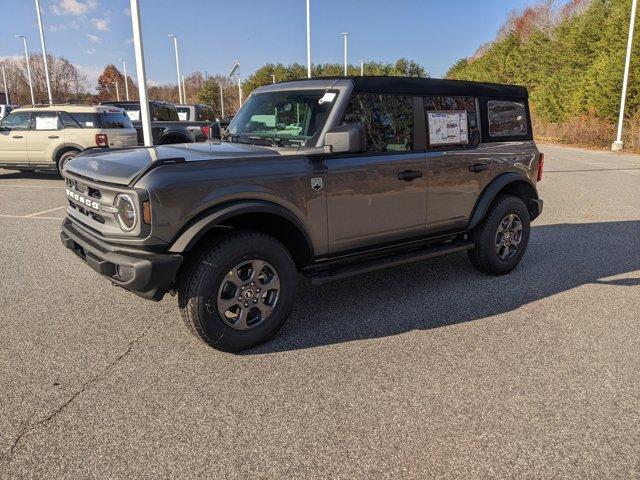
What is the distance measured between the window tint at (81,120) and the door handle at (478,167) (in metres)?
10.1

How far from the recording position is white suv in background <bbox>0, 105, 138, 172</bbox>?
11.9 m

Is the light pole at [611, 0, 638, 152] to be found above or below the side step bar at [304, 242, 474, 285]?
above

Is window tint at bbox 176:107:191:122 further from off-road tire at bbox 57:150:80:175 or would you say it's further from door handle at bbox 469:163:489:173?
door handle at bbox 469:163:489:173

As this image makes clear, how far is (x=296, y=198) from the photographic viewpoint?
361cm

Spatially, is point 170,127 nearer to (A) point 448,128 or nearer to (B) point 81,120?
(B) point 81,120

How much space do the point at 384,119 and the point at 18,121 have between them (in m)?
11.7

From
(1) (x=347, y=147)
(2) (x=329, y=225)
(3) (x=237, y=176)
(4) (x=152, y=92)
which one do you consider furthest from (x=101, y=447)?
(4) (x=152, y=92)

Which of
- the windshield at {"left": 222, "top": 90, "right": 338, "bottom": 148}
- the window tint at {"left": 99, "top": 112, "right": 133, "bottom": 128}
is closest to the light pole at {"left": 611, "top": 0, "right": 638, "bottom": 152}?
the window tint at {"left": 99, "top": 112, "right": 133, "bottom": 128}

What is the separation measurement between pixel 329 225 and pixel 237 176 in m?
0.86

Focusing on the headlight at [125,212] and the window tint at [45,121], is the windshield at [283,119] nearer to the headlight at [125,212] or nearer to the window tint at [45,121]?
the headlight at [125,212]

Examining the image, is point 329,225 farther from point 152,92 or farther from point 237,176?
point 152,92

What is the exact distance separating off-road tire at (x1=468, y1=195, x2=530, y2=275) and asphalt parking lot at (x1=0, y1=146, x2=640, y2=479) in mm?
169

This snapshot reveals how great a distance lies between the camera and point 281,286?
12.0ft

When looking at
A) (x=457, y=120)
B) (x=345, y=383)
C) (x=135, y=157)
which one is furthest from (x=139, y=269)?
(x=457, y=120)
